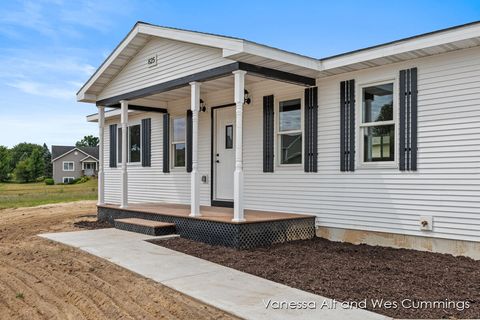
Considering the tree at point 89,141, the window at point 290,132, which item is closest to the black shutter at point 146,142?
the window at point 290,132

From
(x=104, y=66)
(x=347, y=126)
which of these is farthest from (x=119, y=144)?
(x=347, y=126)

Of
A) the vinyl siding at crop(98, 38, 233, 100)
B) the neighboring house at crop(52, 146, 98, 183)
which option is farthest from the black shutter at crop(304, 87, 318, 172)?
the neighboring house at crop(52, 146, 98, 183)

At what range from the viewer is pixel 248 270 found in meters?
4.84

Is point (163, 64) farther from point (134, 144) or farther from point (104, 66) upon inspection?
point (134, 144)

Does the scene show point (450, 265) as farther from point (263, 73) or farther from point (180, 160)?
point (180, 160)

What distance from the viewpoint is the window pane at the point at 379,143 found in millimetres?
6207

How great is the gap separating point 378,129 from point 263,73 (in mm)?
1976

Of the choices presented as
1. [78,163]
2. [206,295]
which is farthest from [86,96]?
[78,163]

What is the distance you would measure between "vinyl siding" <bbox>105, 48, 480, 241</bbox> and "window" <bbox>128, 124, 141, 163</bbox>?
4.40 metres

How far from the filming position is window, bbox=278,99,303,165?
7379mm

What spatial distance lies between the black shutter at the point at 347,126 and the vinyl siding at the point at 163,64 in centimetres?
193

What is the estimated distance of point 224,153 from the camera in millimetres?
8812

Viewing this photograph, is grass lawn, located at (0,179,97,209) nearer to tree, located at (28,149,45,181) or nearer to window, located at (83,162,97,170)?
window, located at (83,162,97,170)

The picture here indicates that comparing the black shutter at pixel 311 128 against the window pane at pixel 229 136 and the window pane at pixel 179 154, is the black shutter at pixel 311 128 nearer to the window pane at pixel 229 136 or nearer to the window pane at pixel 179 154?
the window pane at pixel 229 136
